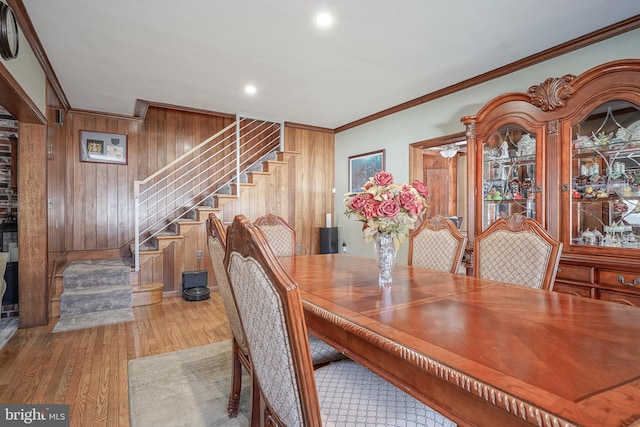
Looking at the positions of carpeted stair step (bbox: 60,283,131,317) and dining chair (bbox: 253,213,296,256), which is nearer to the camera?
dining chair (bbox: 253,213,296,256)

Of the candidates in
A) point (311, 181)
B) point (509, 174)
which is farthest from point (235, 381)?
point (311, 181)

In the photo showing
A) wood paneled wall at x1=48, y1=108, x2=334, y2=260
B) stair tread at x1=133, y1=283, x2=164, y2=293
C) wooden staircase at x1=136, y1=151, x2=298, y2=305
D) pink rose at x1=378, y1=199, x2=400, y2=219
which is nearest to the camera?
pink rose at x1=378, y1=199, x2=400, y2=219

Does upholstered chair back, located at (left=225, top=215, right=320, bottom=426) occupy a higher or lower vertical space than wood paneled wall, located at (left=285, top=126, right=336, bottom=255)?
lower

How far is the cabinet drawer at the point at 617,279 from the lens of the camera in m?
2.11

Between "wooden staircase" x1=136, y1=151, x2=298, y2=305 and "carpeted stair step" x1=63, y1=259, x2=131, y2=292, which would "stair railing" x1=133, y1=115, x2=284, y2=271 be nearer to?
"wooden staircase" x1=136, y1=151, x2=298, y2=305

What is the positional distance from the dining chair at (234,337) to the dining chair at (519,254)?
1095 mm

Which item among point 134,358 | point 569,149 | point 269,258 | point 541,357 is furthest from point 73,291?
point 569,149

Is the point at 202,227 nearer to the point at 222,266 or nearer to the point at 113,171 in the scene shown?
the point at 113,171

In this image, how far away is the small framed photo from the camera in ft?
14.9

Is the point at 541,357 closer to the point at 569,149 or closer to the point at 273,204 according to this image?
the point at 569,149

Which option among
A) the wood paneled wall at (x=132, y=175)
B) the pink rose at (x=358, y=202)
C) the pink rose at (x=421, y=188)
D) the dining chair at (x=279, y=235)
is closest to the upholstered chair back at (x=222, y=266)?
the pink rose at (x=358, y=202)

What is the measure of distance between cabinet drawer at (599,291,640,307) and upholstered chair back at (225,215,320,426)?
7.65 ft

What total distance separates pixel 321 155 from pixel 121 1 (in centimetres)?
371

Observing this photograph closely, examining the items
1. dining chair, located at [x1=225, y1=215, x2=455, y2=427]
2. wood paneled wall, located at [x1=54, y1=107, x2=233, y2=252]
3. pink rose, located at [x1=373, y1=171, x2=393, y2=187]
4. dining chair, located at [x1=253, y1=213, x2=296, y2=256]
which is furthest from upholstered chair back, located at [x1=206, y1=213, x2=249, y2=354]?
wood paneled wall, located at [x1=54, y1=107, x2=233, y2=252]
